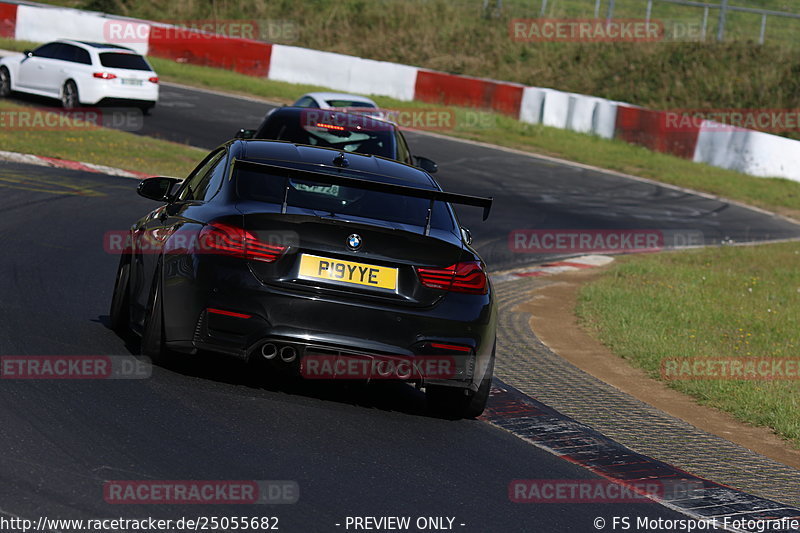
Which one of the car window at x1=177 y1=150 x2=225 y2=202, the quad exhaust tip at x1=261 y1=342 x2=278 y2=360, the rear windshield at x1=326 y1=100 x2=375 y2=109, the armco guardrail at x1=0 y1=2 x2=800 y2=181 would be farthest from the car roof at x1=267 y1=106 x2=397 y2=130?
the armco guardrail at x1=0 y1=2 x2=800 y2=181

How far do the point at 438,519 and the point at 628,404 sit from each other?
3516 millimetres

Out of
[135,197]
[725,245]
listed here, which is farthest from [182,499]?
[725,245]

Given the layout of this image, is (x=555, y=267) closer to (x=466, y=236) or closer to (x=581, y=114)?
(x=466, y=236)

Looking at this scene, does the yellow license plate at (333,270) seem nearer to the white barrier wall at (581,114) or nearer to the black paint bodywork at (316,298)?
the black paint bodywork at (316,298)

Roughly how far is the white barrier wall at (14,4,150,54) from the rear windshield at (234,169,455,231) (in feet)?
110

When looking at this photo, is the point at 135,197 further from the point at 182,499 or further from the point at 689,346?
the point at 182,499

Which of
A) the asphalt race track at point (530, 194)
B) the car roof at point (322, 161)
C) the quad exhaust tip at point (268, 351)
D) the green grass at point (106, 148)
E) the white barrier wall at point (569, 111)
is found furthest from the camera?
the white barrier wall at point (569, 111)

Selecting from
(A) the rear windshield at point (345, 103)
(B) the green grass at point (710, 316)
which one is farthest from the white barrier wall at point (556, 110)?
(B) the green grass at point (710, 316)

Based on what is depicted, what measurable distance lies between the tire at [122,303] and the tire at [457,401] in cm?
223

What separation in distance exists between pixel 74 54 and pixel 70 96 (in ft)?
3.09

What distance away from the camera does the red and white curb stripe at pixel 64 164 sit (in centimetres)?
1845

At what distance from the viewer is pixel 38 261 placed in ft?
34.6

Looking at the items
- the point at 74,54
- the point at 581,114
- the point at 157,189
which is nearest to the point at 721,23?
the point at 581,114

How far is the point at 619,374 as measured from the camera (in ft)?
31.8
